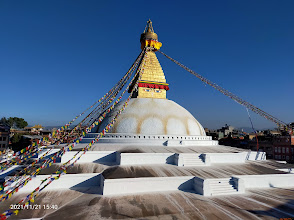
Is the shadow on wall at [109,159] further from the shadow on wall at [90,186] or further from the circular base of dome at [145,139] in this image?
the shadow on wall at [90,186]

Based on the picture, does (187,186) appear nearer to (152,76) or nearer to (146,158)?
(146,158)

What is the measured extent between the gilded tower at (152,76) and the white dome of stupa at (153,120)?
3.97ft

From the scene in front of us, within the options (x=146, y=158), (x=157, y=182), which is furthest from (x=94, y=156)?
(x=157, y=182)

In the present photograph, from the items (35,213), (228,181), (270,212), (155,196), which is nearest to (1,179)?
(35,213)

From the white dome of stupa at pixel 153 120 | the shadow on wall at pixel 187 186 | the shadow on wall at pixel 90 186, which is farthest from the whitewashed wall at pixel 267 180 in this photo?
the shadow on wall at pixel 90 186

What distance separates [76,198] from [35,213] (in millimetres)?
1383

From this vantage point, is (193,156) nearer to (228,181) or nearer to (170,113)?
(228,181)

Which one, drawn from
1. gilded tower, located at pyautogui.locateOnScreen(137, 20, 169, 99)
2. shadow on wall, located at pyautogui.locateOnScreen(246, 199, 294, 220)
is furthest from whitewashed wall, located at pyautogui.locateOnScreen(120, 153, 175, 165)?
gilded tower, located at pyautogui.locateOnScreen(137, 20, 169, 99)

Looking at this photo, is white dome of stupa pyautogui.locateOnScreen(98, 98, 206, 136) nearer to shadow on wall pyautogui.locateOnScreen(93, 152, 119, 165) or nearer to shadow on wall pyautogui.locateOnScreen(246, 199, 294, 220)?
shadow on wall pyautogui.locateOnScreen(93, 152, 119, 165)

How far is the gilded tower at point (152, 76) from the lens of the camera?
1443cm

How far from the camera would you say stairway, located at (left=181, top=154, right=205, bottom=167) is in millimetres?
9430

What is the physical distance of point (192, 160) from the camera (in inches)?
377

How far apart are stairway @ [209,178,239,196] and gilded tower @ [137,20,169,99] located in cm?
837

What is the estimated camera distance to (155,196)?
6.80 m
